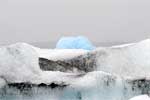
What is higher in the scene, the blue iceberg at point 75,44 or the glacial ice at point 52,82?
the blue iceberg at point 75,44

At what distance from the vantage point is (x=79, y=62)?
4.71 feet

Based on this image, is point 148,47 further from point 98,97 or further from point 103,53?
point 98,97

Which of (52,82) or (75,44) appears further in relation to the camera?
(75,44)

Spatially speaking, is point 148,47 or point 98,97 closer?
point 98,97

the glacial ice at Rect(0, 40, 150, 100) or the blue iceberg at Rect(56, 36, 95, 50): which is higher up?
the blue iceberg at Rect(56, 36, 95, 50)

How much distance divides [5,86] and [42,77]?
0.12m

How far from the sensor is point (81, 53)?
150 centimetres

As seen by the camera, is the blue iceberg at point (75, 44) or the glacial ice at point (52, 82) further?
the blue iceberg at point (75, 44)

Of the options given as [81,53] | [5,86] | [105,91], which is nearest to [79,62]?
[81,53]

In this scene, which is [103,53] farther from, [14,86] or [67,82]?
[14,86]

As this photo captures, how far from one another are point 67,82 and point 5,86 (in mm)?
200

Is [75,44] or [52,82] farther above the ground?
[75,44]

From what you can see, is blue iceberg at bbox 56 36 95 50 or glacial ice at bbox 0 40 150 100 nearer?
glacial ice at bbox 0 40 150 100

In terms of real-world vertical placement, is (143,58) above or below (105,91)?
above
